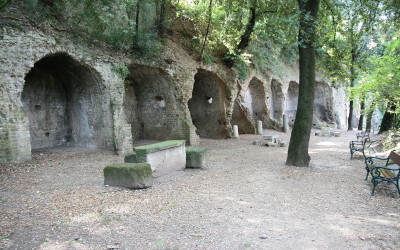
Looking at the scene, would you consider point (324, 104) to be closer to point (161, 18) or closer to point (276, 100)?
point (276, 100)

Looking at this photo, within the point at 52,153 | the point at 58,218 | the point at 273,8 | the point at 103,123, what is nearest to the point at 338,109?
the point at 273,8

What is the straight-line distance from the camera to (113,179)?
20.1 feet

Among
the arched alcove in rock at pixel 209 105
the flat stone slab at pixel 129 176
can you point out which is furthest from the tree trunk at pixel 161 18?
the flat stone slab at pixel 129 176

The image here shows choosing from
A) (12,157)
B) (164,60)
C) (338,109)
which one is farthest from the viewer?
(338,109)

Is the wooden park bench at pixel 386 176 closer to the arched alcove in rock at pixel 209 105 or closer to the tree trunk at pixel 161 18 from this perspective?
the tree trunk at pixel 161 18

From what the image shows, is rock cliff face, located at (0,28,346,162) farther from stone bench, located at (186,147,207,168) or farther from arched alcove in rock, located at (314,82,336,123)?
arched alcove in rock, located at (314,82,336,123)

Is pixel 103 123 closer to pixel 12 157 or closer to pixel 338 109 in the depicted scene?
pixel 12 157

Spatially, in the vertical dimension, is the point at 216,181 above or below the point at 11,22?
below

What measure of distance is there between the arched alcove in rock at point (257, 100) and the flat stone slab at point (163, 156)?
1453cm

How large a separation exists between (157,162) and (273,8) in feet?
28.0

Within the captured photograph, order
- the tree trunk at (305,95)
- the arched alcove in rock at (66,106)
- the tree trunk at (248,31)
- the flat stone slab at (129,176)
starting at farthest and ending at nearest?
the tree trunk at (248,31)
the arched alcove in rock at (66,106)
the tree trunk at (305,95)
the flat stone slab at (129,176)

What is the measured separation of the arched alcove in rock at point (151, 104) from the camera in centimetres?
1401

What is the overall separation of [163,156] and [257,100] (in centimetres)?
1654

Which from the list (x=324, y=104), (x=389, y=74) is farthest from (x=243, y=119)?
(x=324, y=104)
